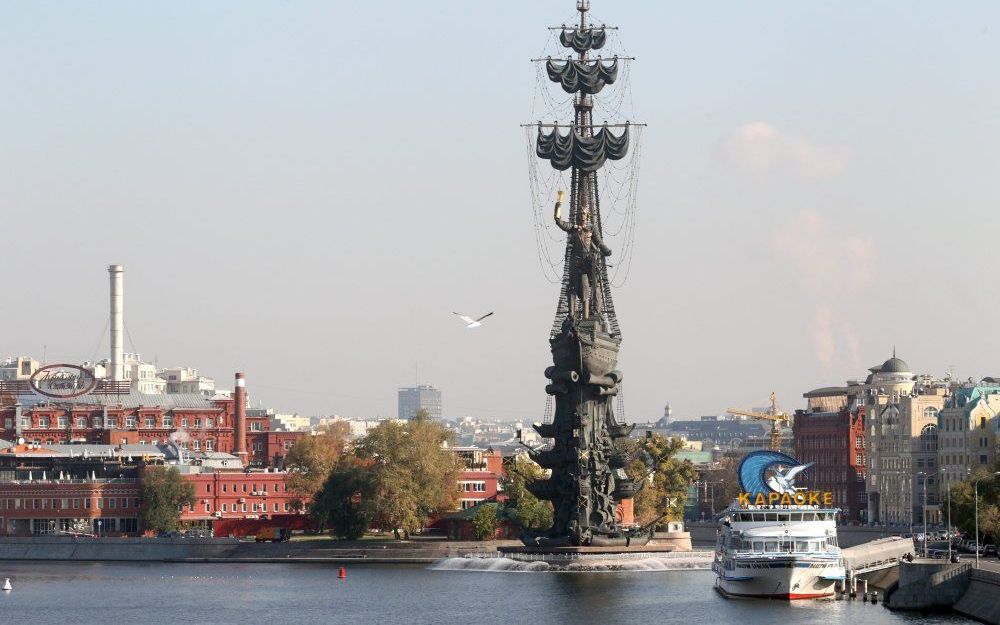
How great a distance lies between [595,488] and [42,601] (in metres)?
45.3

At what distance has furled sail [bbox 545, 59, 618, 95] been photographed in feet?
603

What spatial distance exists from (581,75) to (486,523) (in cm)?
3932

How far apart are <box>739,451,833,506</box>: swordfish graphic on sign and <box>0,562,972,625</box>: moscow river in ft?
20.8

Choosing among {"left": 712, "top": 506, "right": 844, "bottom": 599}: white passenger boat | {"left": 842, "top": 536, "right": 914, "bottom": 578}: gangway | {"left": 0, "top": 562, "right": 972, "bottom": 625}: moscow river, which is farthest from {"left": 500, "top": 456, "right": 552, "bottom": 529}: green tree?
{"left": 712, "top": 506, "right": 844, "bottom": 599}: white passenger boat

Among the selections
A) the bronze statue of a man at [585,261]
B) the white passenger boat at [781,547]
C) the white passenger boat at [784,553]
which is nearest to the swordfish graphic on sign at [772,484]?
the white passenger boat at [781,547]

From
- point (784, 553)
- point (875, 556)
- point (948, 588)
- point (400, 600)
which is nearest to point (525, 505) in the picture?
point (875, 556)

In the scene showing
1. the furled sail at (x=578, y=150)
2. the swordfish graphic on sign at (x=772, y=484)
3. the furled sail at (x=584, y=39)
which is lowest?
the swordfish graphic on sign at (x=772, y=484)

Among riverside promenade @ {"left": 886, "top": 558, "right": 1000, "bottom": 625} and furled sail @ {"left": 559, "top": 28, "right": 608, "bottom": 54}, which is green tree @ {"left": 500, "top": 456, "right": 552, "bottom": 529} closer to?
furled sail @ {"left": 559, "top": 28, "right": 608, "bottom": 54}

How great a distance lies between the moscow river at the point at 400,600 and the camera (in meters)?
127

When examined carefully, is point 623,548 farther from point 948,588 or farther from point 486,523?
point 948,588

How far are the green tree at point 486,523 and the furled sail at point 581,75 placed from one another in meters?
37.3

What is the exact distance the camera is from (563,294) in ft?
588

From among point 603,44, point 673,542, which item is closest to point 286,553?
point 673,542

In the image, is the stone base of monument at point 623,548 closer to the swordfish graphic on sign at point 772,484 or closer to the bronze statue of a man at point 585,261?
the bronze statue of a man at point 585,261
